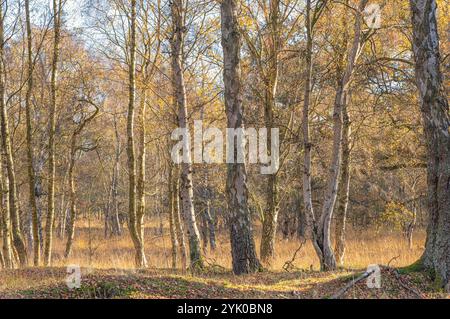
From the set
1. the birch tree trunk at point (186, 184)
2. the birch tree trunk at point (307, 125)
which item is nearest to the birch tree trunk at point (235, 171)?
the birch tree trunk at point (186, 184)

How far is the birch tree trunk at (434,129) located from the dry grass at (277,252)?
3.21 metres

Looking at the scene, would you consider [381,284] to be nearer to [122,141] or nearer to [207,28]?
[207,28]

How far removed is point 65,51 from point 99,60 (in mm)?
3077

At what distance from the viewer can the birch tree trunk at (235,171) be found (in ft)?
A: 25.6

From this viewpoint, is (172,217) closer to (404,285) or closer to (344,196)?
(344,196)

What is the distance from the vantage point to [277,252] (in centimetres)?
1728

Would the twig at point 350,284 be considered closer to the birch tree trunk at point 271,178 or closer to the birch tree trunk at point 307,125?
the birch tree trunk at point 307,125

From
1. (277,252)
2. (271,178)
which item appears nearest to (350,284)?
(271,178)

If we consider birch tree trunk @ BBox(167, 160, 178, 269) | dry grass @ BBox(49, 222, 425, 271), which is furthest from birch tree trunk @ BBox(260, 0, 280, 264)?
birch tree trunk @ BBox(167, 160, 178, 269)

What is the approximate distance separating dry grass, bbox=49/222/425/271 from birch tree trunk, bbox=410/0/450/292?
10.5ft

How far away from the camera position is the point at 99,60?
1517cm
